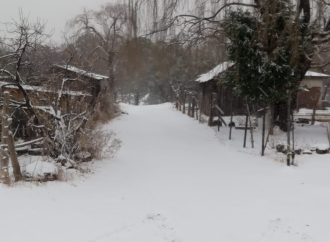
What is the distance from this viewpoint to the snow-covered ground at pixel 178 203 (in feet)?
18.5

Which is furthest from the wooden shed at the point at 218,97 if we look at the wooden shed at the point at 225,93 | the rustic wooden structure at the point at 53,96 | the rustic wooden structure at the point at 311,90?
the rustic wooden structure at the point at 53,96

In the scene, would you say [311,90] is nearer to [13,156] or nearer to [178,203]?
[178,203]

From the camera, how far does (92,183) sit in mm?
7922

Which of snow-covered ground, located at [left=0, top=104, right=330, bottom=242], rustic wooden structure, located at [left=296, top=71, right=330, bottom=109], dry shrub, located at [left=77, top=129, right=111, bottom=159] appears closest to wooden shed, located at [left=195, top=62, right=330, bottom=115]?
rustic wooden structure, located at [left=296, top=71, right=330, bottom=109]

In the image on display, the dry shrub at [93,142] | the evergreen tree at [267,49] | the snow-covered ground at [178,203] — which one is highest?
the evergreen tree at [267,49]

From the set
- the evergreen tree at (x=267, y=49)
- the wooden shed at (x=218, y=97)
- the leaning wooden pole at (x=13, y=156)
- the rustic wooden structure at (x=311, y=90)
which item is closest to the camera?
the leaning wooden pole at (x=13, y=156)

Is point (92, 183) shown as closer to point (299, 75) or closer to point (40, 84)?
point (40, 84)

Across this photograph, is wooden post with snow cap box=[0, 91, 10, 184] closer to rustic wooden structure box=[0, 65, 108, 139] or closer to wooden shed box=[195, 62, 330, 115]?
rustic wooden structure box=[0, 65, 108, 139]

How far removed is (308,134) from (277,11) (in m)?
4.32

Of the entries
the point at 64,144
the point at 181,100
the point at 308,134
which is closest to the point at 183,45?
the point at 308,134

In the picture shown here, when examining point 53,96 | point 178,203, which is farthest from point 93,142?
point 178,203

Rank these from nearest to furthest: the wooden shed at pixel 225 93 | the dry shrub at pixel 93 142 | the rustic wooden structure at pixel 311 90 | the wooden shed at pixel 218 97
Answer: the dry shrub at pixel 93 142 < the wooden shed at pixel 225 93 < the wooden shed at pixel 218 97 < the rustic wooden structure at pixel 311 90

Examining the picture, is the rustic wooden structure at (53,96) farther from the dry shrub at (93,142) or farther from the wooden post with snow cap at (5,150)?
the wooden post with snow cap at (5,150)

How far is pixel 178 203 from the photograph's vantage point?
7105 millimetres
